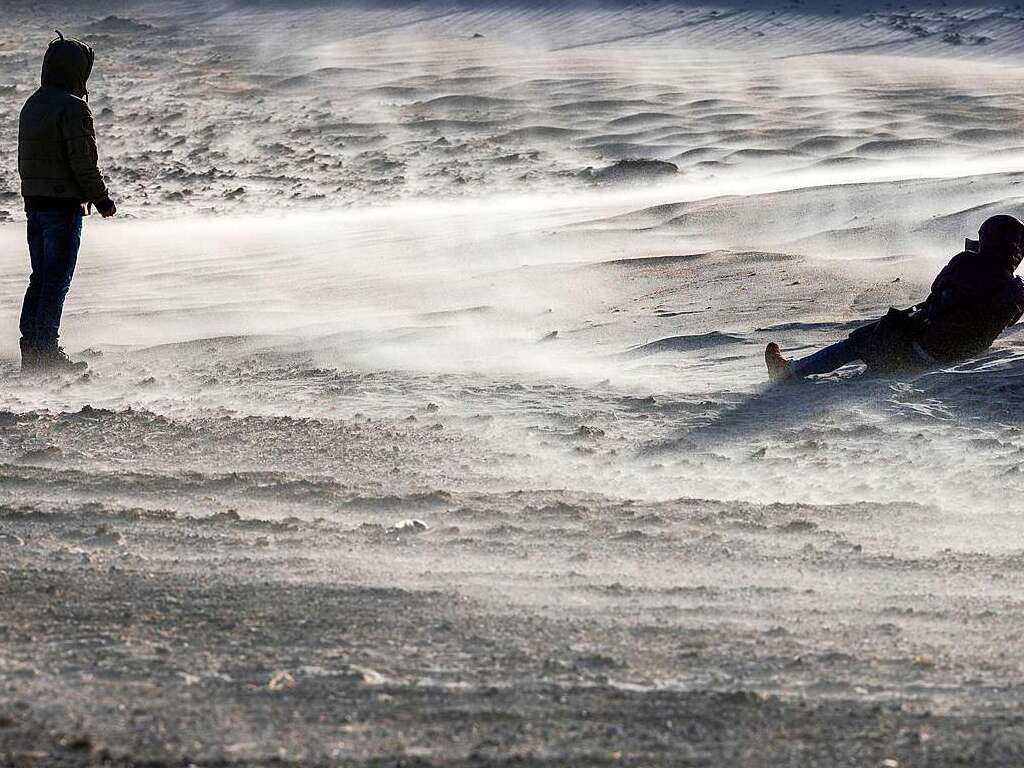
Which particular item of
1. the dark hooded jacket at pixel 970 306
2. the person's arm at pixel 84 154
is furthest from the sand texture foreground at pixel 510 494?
the person's arm at pixel 84 154

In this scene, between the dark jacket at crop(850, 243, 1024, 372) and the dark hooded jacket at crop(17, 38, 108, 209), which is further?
the dark hooded jacket at crop(17, 38, 108, 209)

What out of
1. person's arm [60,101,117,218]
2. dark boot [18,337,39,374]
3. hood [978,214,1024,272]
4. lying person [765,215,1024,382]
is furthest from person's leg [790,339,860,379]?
dark boot [18,337,39,374]

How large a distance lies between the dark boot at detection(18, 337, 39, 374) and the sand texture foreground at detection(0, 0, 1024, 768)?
0.07 metres

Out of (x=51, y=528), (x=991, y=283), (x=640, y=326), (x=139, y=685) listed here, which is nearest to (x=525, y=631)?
(x=139, y=685)

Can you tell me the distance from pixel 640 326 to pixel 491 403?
5.62 feet

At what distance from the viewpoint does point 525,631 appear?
3297 mm

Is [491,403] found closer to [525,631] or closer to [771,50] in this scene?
[525,631]

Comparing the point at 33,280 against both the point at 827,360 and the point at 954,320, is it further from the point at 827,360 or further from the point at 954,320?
the point at 954,320

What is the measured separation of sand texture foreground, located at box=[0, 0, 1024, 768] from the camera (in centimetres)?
283

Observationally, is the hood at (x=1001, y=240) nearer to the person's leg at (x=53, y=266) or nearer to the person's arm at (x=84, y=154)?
the person's arm at (x=84, y=154)

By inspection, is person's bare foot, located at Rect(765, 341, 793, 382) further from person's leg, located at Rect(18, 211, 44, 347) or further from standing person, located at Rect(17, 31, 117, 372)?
person's leg, located at Rect(18, 211, 44, 347)

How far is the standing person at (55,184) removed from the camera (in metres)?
6.62

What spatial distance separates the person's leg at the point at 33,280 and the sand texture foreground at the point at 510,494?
25 centimetres

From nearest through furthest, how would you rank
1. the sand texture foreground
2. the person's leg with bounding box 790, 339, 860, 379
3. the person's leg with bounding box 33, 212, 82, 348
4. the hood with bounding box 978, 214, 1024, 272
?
the sand texture foreground < the hood with bounding box 978, 214, 1024, 272 < the person's leg with bounding box 790, 339, 860, 379 < the person's leg with bounding box 33, 212, 82, 348
